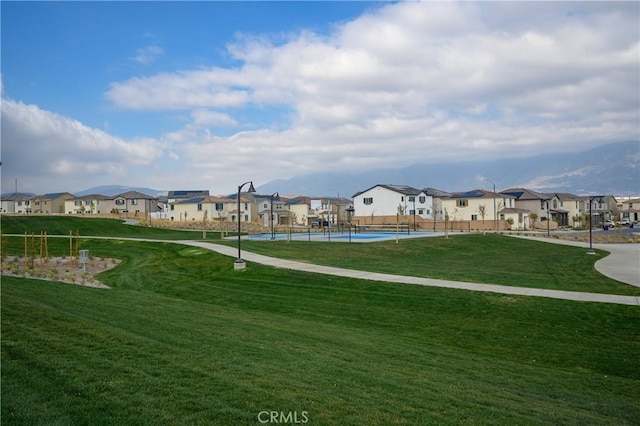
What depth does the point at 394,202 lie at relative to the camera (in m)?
83.9

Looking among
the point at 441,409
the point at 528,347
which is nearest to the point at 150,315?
the point at 441,409

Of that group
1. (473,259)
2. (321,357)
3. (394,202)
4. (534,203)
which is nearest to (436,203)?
(394,202)

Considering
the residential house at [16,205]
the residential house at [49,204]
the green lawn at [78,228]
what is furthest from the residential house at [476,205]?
the residential house at [16,205]

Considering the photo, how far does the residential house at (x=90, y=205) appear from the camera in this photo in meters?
106

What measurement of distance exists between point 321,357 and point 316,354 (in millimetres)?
283

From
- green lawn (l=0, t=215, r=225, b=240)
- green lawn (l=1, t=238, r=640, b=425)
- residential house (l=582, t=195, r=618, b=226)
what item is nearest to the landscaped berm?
green lawn (l=1, t=238, r=640, b=425)

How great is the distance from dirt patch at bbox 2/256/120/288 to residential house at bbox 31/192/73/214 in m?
84.5

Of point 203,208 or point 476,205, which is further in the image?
point 203,208

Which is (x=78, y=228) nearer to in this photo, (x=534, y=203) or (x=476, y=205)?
(x=476, y=205)

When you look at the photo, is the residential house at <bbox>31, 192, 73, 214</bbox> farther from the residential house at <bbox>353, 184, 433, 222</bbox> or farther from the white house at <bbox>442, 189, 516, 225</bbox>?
the white house at <bbox>442, 189, 516, 225</bbox>

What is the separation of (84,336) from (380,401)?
5.08 meters

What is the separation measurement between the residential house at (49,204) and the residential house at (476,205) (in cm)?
8090

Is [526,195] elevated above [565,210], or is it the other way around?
[526,195]

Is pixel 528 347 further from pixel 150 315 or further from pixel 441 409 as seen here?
pixel 150 315
